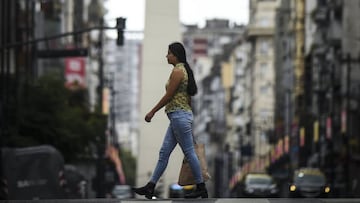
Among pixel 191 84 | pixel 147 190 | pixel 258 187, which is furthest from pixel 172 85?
pixel 258 187

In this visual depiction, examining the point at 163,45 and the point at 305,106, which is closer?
the point at 163,45

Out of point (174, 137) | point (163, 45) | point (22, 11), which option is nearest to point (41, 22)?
point (22, 11)

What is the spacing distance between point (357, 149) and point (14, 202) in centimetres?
6501

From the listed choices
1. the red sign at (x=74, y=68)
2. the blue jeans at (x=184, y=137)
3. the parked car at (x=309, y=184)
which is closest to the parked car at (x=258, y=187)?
the parked car at (x=309, y=184)

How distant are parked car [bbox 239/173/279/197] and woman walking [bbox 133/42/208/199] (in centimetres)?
3813

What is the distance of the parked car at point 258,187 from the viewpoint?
54219 mm

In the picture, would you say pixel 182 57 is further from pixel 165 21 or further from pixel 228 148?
pixel 228 148

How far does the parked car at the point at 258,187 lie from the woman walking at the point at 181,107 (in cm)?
3813

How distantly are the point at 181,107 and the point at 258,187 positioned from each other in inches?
1610

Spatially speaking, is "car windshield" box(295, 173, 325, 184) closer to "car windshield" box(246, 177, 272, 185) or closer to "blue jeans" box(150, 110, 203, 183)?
"car windshield" box(246, 177, 272, 185)

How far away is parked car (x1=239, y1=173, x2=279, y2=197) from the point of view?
178ft

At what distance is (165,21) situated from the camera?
61.8 m

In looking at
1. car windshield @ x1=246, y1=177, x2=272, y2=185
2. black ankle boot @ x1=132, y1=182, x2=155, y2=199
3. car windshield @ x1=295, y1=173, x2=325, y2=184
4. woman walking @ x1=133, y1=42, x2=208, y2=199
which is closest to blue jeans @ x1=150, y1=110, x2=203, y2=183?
woman walking @ x1=133, y1=42, x2=208, y2=199

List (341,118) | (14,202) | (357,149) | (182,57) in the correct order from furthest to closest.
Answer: (341,118) < (357,149) < (182,57) < (14,202)
